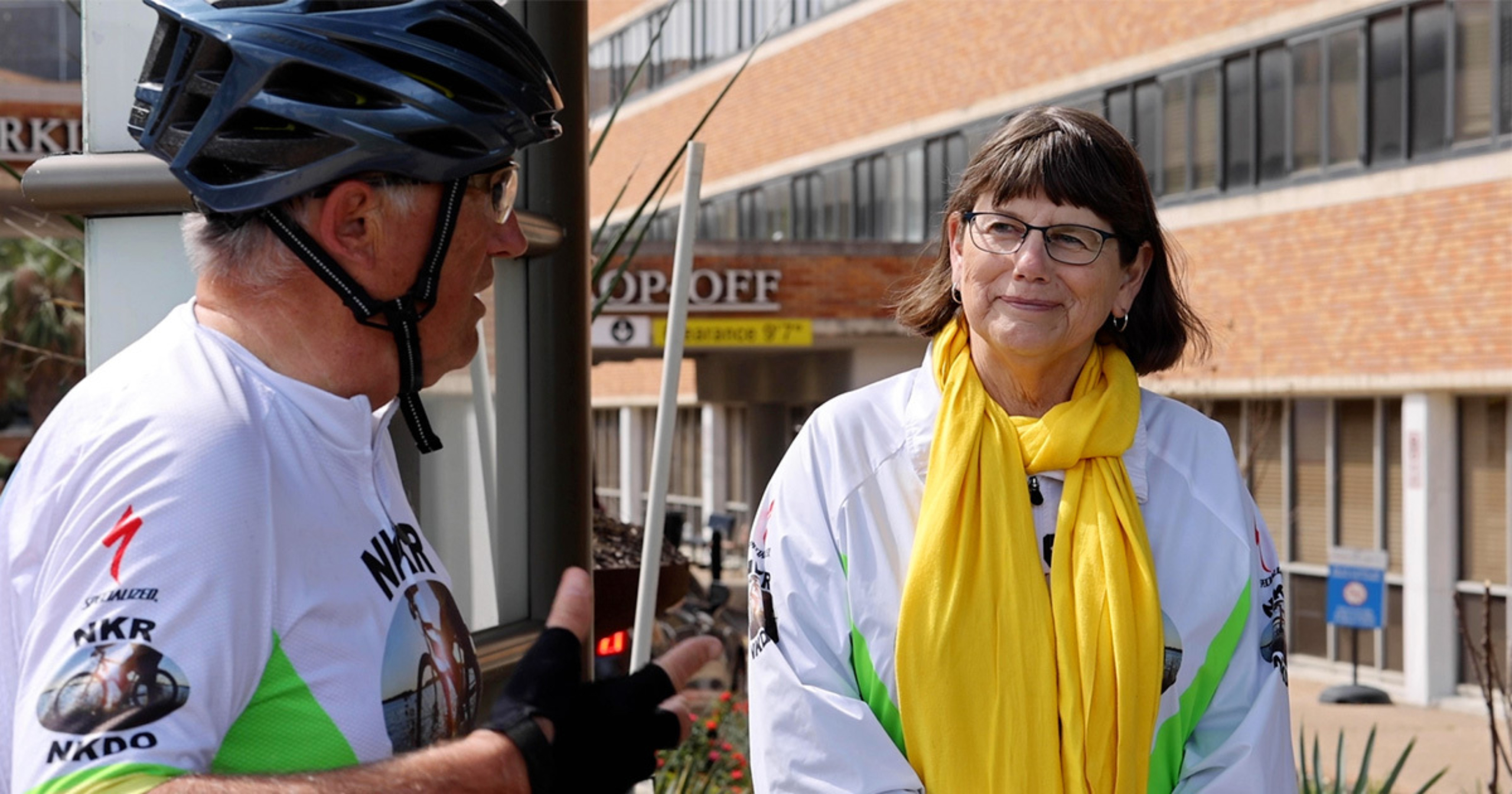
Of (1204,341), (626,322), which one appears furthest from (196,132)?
(626,322)

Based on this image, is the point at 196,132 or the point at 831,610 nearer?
the point at 196,132

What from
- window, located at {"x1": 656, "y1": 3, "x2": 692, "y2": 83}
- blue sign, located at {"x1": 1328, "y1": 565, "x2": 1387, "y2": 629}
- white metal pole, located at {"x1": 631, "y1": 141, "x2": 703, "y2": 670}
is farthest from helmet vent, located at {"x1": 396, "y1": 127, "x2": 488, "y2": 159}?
window, located at {"x1": 656, "y1": 3, "x2": 692, "y2": 83}

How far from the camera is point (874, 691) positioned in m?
2.69

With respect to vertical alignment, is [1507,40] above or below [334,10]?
above

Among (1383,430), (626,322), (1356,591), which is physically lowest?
(1356,591)

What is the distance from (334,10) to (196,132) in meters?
0.18

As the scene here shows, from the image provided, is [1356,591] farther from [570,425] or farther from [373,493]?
[373,493]

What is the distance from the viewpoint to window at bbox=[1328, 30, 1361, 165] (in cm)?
1738

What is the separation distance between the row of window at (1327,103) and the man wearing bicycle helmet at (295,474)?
13789mm

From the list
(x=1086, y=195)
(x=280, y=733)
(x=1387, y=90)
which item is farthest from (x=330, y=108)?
(x=1387, y=90)

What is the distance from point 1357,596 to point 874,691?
1455 cm

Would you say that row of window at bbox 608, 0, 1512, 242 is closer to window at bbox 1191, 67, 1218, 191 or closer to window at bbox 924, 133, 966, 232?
window at bbox 1191, 67, 1218, 191

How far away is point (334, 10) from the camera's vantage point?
5.50ft

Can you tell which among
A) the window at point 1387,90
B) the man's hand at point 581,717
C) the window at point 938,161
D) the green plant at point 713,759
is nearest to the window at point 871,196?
the window at point 938,161
